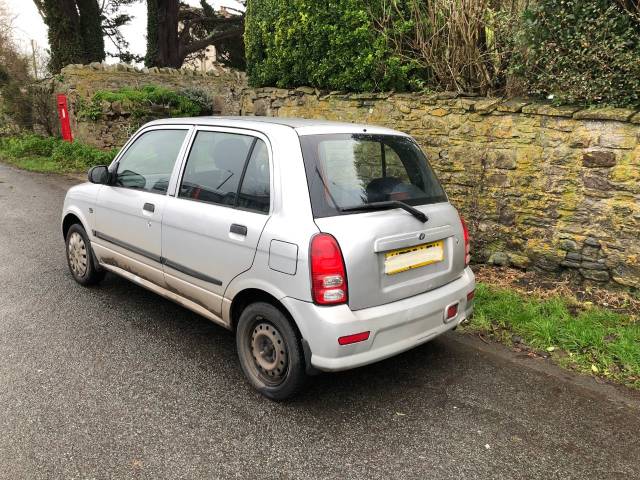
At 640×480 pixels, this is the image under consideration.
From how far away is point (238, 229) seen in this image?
3098 millimetres

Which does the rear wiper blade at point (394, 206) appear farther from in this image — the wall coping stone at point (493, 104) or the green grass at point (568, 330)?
the wall coping stone at point (493, 104)

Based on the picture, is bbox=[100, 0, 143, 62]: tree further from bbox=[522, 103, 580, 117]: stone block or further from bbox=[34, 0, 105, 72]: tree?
bbox=[522, 103, 580, 117]: stone block

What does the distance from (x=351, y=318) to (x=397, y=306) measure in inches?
14.1

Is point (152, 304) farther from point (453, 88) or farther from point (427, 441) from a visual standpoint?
point (453, 88)

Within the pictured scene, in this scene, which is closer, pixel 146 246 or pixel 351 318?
pixel 351 318

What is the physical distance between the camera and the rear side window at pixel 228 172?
313 cm

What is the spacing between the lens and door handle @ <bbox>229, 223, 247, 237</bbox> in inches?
120

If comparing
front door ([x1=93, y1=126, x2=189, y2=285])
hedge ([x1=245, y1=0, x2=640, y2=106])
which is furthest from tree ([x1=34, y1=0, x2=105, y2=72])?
front door ([x1=93, y1=126, x2=189, y2=285])

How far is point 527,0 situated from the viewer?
5297mm

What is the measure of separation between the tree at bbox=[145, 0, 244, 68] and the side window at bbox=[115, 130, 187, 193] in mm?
17424

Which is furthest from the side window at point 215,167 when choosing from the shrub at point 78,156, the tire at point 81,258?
the shrub at point 78,156

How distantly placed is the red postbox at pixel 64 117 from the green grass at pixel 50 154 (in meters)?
0.25

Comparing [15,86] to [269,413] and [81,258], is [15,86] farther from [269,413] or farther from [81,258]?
[269,413]

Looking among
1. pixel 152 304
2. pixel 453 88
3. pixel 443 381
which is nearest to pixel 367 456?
pixel 443 381
